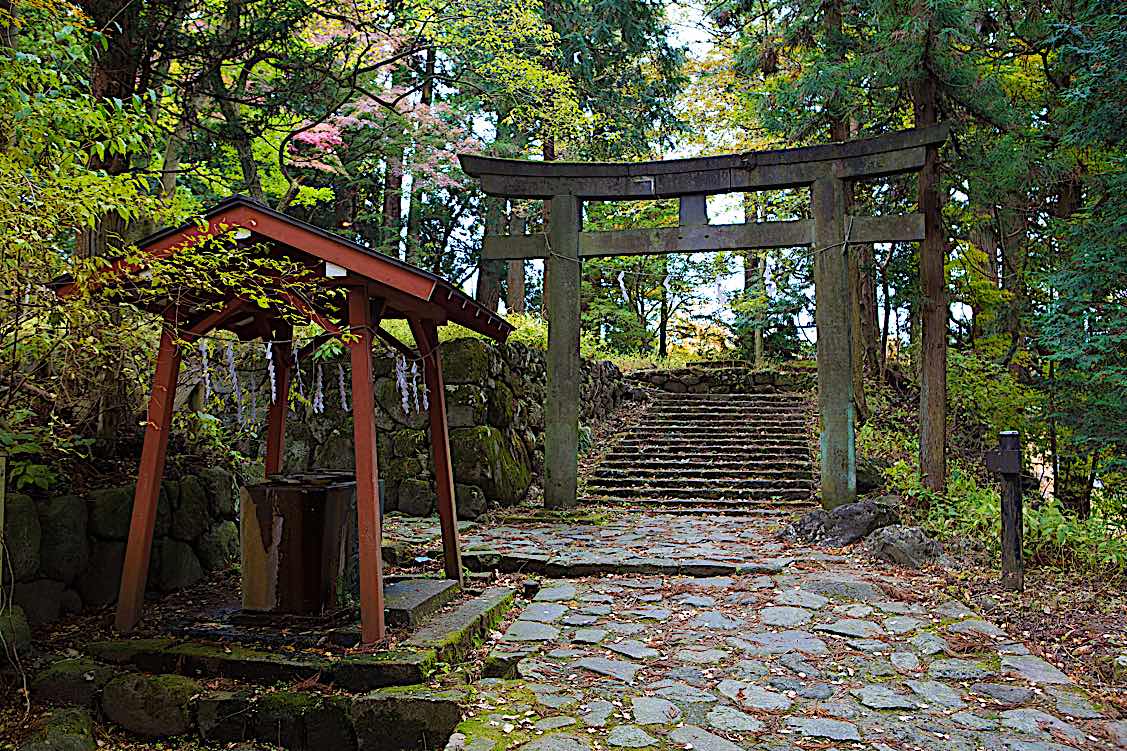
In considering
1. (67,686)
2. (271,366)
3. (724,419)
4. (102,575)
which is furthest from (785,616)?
(724,419)

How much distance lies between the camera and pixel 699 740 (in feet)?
11.1

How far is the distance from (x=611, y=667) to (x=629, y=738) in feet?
2.91

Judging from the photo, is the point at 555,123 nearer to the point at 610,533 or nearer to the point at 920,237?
the point at 920,237

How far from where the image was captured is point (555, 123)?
44.9 ft

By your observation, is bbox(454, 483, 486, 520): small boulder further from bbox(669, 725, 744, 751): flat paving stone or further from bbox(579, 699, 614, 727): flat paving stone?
bbox(669, 725, 744, 751): flat paving stone

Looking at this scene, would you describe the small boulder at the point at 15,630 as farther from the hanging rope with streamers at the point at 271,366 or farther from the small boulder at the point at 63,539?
the hanging rope with streamers at the point at 271,366

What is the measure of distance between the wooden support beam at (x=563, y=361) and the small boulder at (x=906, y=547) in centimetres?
349

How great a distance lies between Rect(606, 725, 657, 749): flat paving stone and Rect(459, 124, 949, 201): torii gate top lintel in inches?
260

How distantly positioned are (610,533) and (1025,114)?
6.61 m

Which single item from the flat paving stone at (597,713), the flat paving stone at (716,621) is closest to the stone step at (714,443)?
the flat paving stone at (716,621)

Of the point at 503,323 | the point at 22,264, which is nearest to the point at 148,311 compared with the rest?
the point at 22,264

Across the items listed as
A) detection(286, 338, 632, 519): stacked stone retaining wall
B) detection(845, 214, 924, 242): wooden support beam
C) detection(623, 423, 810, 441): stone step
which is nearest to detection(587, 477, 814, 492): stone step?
detection(286, 338, 632, 519): stacked stone retaining wall

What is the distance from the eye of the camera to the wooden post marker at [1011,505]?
17.8 feet

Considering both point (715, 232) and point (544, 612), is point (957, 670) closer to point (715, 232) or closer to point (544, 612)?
point (544, 612)
